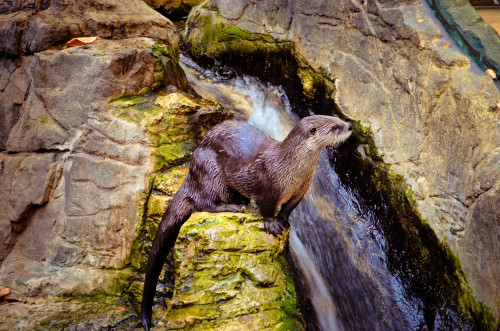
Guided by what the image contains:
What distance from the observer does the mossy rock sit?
1987mm

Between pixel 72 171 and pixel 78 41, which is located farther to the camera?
pixel 78 41

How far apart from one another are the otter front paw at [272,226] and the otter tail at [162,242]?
0.40m

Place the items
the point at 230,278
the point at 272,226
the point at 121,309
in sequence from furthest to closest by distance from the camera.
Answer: the point at 121,309
the point at 272,226
the point at 230,278

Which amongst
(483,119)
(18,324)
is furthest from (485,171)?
(18,324)

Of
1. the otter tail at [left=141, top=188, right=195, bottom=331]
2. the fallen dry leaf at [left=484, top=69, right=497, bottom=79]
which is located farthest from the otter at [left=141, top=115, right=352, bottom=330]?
the fallen dry leaf at [left=484, top=69, right=497, bottom=79]

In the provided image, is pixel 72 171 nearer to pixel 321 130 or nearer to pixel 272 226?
pixel 272 226

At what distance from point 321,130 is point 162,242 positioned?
961 mm

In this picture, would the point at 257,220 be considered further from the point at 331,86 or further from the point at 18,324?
the point at 331,86

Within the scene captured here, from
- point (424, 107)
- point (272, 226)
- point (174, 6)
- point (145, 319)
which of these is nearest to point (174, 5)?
point (174, 6)

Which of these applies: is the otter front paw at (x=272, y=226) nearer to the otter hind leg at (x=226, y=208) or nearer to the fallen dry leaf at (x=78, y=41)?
the otter hind leg at (x=226, y=208)

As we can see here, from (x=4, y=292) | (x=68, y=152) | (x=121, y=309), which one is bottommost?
(x=4, y=292)

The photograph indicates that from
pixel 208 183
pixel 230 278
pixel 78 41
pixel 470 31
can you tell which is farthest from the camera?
pixel 78 41

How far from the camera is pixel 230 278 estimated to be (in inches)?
84.1

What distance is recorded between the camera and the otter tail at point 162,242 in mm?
2357
